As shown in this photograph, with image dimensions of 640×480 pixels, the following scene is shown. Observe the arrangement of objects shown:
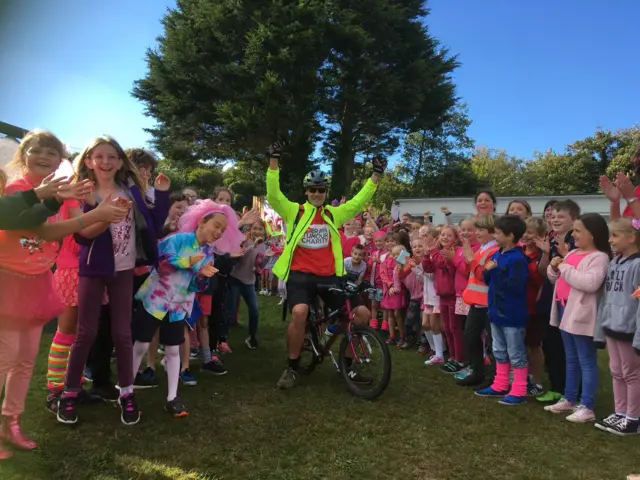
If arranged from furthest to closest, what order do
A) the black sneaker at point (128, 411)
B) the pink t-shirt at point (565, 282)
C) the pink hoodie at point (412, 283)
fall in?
1. the pink hoodie at point (412, 283)
2. the pink t-shirt at point (565, 282)
3. the black sneaker at point (128, 411)

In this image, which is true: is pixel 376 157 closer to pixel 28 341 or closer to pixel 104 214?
pixel 104 214

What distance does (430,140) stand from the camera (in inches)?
1519

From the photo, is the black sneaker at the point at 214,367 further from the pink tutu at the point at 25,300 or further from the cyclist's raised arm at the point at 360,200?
the pink tutu at the point at 25,300

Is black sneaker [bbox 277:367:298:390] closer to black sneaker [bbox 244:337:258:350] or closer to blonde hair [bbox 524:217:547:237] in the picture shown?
black sneaker [bbox 244:337:258:350]

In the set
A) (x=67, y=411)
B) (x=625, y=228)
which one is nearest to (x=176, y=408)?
(x=67, y=411)

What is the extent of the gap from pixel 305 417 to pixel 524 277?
2452mm

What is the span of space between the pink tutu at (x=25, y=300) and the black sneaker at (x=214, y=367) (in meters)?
2.34

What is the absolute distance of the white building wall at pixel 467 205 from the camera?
23.4 metres

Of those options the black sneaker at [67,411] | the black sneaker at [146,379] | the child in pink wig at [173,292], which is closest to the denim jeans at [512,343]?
the child in pink wig at [173,292]

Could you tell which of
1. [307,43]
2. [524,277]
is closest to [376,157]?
[524,277]

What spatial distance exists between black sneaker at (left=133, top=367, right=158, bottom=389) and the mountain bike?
1507mm

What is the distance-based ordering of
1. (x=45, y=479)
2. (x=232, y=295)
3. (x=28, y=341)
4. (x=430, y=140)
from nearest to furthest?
(x=45, y=479)
(x=28, y=341)
(x=232, y=295)
(x=430, y=140)

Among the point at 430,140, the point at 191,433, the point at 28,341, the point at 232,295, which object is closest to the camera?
the point at 28,341

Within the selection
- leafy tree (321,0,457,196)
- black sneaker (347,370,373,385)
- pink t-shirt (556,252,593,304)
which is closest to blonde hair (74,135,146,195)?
black sneaker (347,370,373,385)
